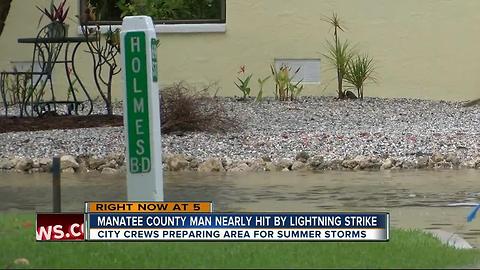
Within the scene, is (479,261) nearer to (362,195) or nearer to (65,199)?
(362,195)

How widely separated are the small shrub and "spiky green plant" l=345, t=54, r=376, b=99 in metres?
4.28

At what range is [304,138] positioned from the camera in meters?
15.2

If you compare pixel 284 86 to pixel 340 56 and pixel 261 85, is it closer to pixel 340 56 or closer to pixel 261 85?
pixel 261 85

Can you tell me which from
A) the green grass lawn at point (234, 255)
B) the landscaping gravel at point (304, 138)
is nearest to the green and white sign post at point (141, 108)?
the green grass lawn at point (234, 255)

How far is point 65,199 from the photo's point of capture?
11523 mm

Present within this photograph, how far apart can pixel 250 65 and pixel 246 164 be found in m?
6.69

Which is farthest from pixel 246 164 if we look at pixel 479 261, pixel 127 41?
pixel 479 261

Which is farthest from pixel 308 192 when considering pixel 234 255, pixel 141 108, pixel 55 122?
pixel 55 122

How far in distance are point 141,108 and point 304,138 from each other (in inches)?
261

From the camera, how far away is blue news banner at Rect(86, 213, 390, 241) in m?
7.96

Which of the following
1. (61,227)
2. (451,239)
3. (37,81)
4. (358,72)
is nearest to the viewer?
(61,227)

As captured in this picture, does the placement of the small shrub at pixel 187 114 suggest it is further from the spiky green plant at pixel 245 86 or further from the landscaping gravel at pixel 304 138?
the spiky green plant at pixel 245 86

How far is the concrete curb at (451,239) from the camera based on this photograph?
8.60m

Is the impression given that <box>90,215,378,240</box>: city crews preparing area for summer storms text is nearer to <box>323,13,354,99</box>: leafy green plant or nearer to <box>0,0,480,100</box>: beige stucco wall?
<box>323,13,354,99</box>: leafy green plant
